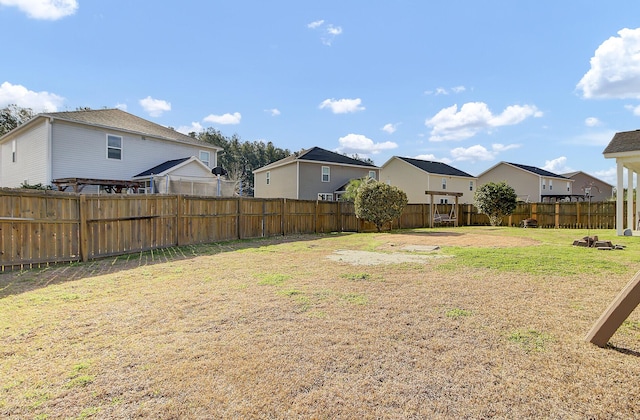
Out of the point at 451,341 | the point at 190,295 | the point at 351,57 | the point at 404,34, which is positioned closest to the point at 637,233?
the point at 404,34

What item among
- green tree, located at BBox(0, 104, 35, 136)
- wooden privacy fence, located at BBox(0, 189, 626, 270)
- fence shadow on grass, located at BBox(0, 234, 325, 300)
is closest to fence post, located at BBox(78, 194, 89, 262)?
wooden privacy fence, located at BBox(0, 189, 626, 270)

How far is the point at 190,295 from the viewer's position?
5.16 metres

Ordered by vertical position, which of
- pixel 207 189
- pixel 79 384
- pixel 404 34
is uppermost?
pixel 404 34

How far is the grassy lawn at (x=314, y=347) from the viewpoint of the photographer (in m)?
2.38

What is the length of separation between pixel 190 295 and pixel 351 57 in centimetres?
1500

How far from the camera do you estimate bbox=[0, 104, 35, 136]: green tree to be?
1185 inches

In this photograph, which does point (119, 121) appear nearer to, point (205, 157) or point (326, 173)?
point (205, 157)

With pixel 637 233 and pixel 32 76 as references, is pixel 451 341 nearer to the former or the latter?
pixel 637 233

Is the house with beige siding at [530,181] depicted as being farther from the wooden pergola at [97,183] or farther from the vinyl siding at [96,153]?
the wooden pergola at [97,183]

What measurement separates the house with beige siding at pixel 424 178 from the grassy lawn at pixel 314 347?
25035 millimetres

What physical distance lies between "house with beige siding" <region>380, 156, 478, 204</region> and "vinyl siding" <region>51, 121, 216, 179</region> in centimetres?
2047

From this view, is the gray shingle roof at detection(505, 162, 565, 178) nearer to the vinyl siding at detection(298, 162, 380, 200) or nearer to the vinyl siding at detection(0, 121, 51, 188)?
the vinyl siding at detection(298, 162, 380, 200)

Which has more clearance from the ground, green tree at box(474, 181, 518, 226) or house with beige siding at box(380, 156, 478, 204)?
house with beige siding at box(380, 156, 478, 204)

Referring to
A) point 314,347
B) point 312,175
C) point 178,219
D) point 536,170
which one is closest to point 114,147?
point 178,219
